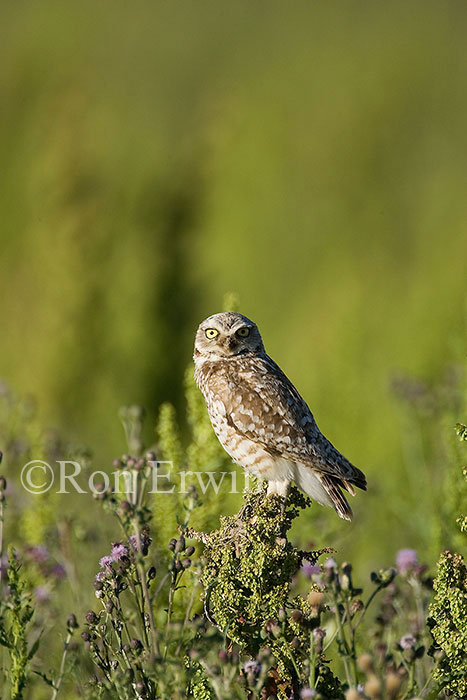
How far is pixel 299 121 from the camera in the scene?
697 inches

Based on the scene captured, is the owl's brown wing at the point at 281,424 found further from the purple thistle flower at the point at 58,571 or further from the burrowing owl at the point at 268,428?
the purple thistle flower at the point at 58,571

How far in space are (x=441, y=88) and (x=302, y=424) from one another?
17511mm

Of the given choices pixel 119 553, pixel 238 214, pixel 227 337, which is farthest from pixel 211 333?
pixel 238 214

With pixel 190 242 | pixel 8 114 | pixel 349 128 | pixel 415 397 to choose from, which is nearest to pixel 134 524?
pixel 415 397

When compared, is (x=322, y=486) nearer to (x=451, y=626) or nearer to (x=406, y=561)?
(x=406, y=561)

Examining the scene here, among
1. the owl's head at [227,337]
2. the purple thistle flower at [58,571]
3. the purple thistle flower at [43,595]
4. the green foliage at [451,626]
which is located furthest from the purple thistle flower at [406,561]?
the purple thistle flower at [58,571]

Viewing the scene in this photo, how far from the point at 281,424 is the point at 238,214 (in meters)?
12.5

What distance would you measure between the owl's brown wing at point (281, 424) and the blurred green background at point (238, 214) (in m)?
4.61

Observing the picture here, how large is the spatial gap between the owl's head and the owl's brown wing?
16 cm

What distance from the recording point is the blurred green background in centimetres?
1076

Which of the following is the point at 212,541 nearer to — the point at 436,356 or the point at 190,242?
the point at 436,356

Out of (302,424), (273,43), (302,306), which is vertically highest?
(273,43)

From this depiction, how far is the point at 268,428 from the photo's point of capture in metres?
3.21

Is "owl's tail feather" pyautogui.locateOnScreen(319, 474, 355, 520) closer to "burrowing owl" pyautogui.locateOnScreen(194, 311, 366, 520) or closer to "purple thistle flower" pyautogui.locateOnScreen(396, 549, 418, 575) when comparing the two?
"burrowing owl" pyautogui.locateOnScreen(194, 311, 366, 520)
